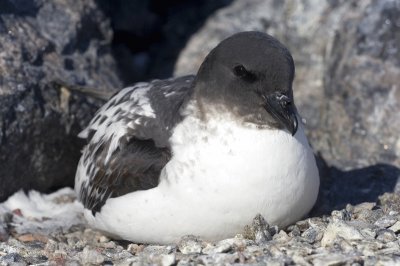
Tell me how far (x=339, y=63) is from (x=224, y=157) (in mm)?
3321

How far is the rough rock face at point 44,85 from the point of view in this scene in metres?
7.86

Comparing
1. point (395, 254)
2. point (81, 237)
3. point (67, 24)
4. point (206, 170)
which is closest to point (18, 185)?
point (81, 237)

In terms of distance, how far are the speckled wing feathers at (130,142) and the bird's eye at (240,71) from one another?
1.55ft

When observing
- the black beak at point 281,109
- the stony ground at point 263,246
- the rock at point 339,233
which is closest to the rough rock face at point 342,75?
the stony ground at point 263,246

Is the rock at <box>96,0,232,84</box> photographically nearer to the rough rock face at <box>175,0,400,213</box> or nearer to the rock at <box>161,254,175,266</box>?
the rough rock face at <box>175,0,400,213</box>

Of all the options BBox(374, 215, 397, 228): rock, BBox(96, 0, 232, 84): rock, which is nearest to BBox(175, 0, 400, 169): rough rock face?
BBox(96, 0, 232, 84): rock

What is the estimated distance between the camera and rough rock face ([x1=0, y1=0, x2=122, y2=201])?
786cm

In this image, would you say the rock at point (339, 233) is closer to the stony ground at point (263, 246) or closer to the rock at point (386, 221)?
the stony ground at point (263, 246)

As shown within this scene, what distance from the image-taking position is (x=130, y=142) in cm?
→ 694

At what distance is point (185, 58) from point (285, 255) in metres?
4.70

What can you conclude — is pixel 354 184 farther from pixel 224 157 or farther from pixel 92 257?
pixel 92 257

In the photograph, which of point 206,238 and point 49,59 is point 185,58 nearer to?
point 49,59

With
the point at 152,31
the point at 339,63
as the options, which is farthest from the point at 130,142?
the point at 152,31

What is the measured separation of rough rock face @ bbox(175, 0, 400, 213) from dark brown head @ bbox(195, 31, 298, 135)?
1.50 metres
